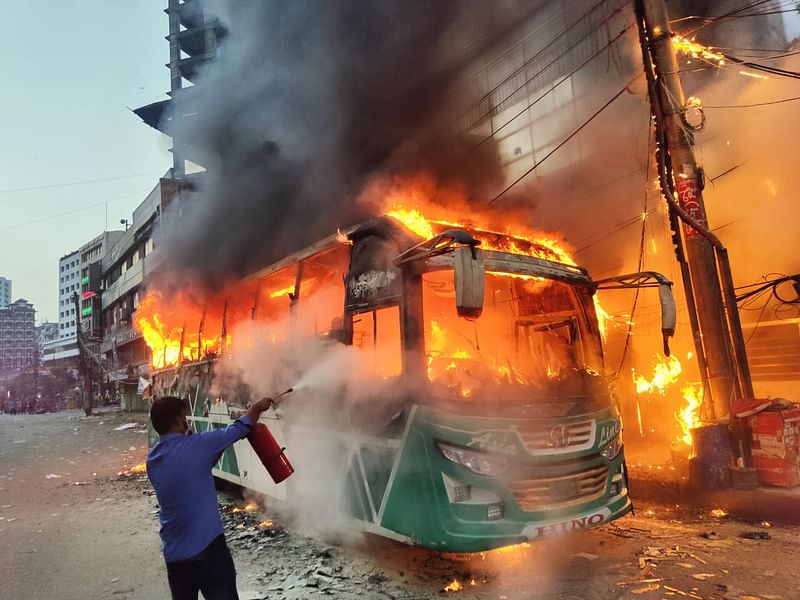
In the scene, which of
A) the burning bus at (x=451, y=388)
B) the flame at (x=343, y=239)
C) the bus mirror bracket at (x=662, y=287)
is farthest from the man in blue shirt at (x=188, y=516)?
the bus mirror bracket at (x=662, y=287)

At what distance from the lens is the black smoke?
8.38m

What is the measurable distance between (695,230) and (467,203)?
3.14 meters

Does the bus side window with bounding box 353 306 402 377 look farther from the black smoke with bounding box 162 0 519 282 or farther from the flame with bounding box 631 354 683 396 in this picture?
the flame with bounding box 631 354 683 396

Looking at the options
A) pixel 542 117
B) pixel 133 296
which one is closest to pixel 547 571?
pixel 542 117

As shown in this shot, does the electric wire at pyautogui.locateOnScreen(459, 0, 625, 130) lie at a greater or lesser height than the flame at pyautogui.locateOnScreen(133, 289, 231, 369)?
greater

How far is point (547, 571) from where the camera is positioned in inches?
163

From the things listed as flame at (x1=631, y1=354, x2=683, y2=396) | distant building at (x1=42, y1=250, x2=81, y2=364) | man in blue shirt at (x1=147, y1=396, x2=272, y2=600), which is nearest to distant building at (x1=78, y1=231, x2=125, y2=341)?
flame at (x1=631, y1=354, x2=683, y2=396)

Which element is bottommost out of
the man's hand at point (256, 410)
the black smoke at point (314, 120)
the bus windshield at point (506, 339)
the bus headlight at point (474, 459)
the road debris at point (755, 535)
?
the road debris at point (755, 535)

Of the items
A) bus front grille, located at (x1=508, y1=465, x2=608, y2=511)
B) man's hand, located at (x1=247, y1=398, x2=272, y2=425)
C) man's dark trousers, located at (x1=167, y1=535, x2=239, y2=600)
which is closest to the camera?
man's dark trousers, located at (x1=167, y1=535, x2=239, y2=600)

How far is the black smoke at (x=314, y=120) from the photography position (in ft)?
27.5

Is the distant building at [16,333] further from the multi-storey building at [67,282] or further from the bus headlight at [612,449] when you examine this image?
the bus headlight at [612,449]

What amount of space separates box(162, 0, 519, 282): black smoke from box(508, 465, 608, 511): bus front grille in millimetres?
5123

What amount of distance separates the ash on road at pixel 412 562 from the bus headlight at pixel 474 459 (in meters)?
0.95

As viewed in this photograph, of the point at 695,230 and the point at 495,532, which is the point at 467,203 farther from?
the point at 495,532
